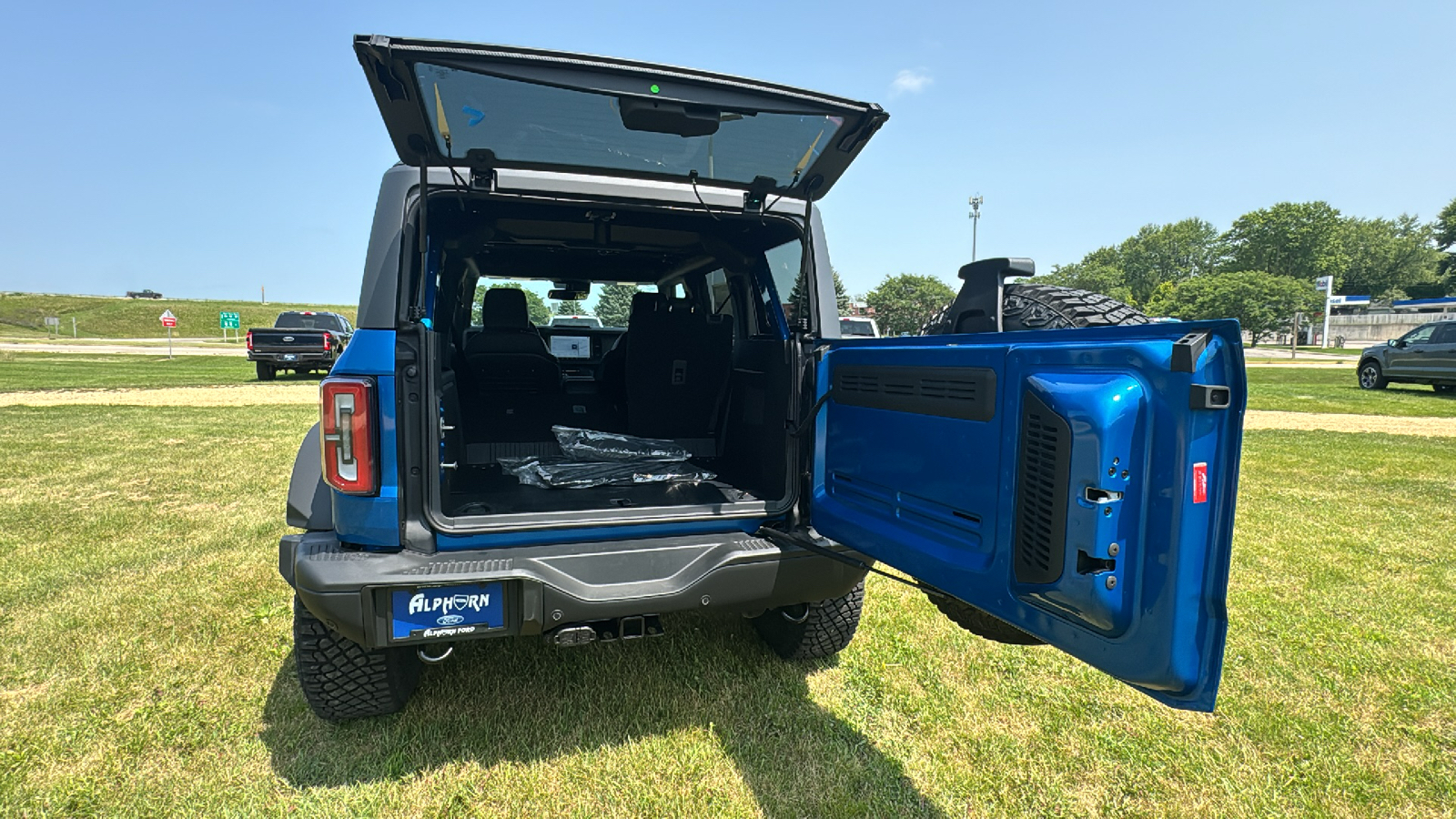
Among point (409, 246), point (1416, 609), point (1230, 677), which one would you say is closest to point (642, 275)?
point (409, 246)

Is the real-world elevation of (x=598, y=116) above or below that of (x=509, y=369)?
above

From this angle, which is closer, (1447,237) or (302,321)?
(302,321)

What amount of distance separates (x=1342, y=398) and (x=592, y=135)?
17.9 metres

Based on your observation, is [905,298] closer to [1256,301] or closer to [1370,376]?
[1256,301]

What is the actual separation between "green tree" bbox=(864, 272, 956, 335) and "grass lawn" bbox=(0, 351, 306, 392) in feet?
154

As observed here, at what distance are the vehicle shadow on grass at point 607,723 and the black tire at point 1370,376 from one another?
20.5 meters

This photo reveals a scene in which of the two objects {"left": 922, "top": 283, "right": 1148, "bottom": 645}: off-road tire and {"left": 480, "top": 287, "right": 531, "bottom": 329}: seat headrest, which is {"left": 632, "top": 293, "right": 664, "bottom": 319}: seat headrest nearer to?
{"left": 480, "top": 287, "right": 531, "bottom": 329}: seat headrest

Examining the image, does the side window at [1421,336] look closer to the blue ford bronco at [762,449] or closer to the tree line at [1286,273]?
the blue ford bronco at [762,449]

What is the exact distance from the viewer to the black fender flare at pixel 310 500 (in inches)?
92.4

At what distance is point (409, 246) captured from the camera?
2189 millimetres

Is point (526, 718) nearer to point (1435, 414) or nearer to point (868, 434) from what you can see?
point (868, 434)

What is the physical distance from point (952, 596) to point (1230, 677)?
174 cm

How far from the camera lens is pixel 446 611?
205 centimetres

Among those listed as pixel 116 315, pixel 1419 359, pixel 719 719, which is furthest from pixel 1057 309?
pixel 116 315
